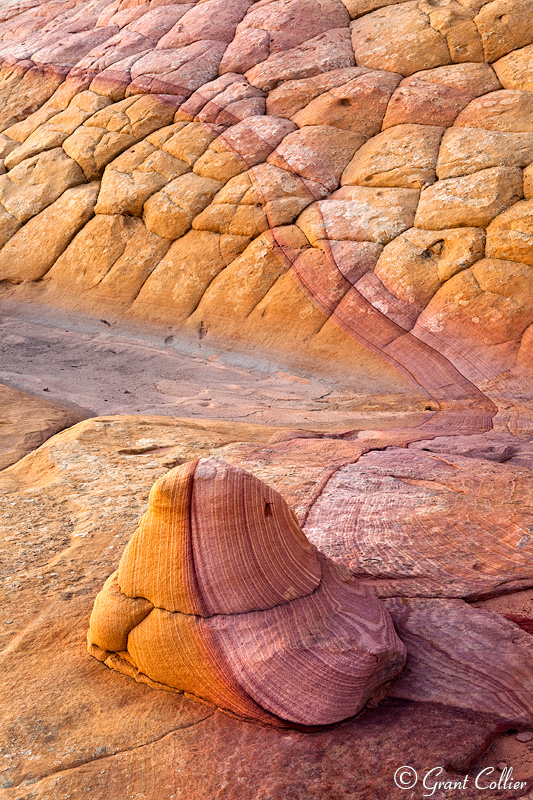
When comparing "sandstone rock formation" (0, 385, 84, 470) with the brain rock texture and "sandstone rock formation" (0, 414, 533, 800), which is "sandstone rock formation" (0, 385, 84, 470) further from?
the brain rock texture

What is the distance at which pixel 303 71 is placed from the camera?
8.30 meters

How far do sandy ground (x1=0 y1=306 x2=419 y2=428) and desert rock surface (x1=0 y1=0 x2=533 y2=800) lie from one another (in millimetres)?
40

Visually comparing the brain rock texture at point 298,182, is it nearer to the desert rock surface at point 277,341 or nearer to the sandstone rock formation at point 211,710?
the desert rock surface at point 277,341

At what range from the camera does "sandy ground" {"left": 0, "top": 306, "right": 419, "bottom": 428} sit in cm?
566

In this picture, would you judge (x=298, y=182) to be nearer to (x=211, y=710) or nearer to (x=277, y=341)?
(x=277, y=341)

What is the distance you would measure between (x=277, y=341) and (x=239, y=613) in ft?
17.1

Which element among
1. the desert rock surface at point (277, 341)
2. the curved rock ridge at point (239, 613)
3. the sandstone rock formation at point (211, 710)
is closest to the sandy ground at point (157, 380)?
the desert rock surface at point (277, 341)

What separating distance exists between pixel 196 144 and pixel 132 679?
737cm

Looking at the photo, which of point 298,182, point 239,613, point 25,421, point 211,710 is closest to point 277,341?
point 298,182

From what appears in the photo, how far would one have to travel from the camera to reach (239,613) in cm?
199

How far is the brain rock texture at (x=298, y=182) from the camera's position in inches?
250

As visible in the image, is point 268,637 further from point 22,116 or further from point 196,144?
point 22,116

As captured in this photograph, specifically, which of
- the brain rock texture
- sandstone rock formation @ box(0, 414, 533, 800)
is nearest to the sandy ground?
the brain rock texture

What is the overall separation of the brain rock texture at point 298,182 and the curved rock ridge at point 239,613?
3.61 m
